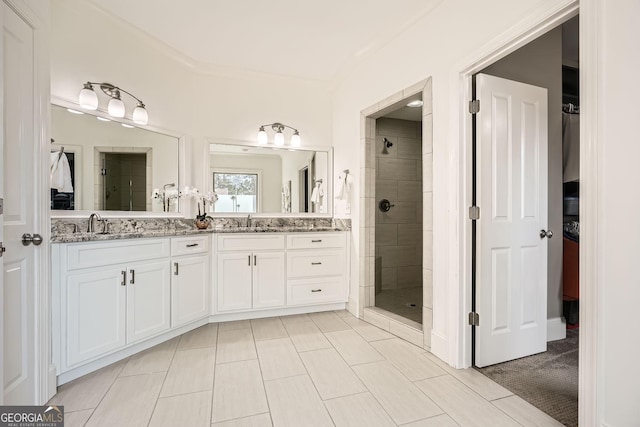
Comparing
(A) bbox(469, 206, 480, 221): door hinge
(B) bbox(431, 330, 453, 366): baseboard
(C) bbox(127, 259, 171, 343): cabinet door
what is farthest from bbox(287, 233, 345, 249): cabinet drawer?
(A) bbox(469, 206, 480, 221): door hinge

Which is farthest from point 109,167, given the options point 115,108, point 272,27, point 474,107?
point 474,107

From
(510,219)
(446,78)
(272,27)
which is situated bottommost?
(510,219)

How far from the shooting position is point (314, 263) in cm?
326

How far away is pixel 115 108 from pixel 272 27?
1494 mm

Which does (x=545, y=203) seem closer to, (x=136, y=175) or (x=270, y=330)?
(x=270, y=330)

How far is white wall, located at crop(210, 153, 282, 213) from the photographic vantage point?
348 centimetres

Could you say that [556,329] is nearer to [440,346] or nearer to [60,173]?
[440,346]

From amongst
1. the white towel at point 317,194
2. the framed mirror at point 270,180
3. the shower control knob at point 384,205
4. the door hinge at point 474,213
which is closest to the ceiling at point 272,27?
the framed mirror at point 270,180

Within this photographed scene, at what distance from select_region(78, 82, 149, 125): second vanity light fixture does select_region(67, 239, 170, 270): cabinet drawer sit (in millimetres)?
1119

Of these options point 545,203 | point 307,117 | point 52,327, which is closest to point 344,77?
point 307,117

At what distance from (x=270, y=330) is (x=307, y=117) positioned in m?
2.46

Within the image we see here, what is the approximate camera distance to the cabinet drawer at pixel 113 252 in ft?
6.30

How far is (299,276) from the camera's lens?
10.5ft

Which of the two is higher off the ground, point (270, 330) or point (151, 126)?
point (151, 126)
